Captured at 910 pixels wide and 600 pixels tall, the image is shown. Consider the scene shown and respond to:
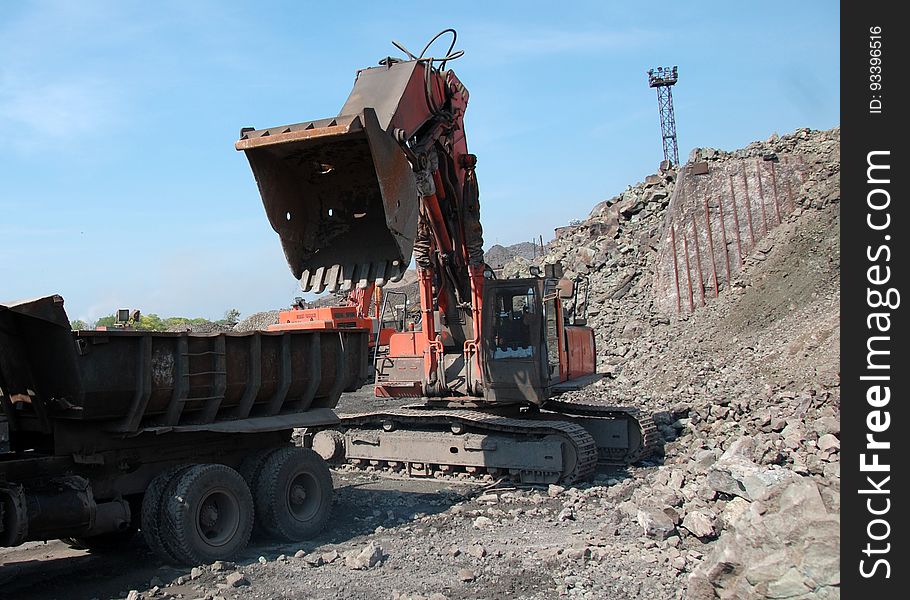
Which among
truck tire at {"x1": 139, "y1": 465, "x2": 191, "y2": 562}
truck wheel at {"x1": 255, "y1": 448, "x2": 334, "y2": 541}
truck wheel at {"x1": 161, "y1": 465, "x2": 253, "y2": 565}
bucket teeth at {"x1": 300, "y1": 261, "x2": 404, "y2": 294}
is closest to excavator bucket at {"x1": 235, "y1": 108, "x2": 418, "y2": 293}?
bucket teeth at {"x1": 300, "y1": 261, "x2": 404, "y2": 294}

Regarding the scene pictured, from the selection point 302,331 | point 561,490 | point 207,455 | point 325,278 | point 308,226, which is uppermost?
point 308,226

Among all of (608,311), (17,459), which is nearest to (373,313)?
(608,311)

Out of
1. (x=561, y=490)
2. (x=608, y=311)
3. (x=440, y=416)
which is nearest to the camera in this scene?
(x=561, y=490)

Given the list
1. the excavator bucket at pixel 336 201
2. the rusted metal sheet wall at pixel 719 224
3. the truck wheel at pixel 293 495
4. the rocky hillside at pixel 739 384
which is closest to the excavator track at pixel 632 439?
the rocky hillside at pixel 739 384

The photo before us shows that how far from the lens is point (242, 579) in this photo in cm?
704

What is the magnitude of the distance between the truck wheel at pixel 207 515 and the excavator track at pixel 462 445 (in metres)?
3.88

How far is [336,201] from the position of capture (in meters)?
9.56

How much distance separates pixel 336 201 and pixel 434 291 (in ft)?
9.36

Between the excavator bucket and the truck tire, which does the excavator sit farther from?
the truck tire

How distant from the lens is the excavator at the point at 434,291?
911 cm
